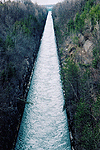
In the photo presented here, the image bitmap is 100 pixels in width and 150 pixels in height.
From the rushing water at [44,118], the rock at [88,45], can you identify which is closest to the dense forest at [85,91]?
the rock at [88,45]

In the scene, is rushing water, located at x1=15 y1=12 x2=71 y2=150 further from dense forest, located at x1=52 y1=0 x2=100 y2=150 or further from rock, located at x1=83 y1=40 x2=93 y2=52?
rock, located at x1=83 y1=40 x2=93 y2=52

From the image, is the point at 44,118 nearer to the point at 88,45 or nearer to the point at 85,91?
the point at 85,91

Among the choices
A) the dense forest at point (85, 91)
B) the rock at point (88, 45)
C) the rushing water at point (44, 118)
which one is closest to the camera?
the dense forest at point (85, 91)

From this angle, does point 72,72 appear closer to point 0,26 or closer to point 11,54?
point 11,54

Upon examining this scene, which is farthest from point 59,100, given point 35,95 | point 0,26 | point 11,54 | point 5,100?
point 0,26

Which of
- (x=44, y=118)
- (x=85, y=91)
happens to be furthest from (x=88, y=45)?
(x=44, y=118)

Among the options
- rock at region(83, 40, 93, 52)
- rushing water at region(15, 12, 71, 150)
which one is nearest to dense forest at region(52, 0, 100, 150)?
rock at region(83, 40, 93, 52)

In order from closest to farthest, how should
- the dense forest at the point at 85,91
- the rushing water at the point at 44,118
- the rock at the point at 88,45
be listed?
the dense forest at the point at 85,91 → the rushing water at the point at 44,118 → the rock at the point at 88,45

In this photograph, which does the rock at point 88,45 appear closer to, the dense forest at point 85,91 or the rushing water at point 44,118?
the dense forest at point 85,91
